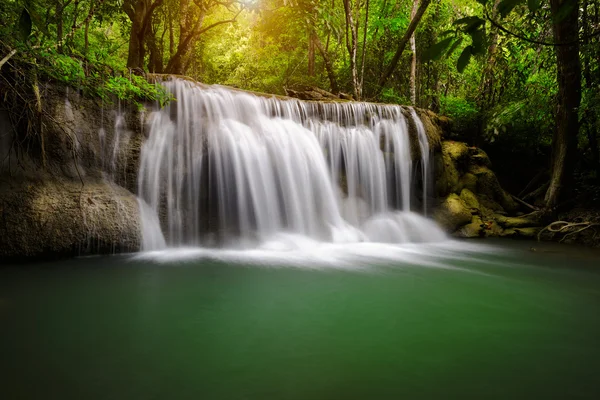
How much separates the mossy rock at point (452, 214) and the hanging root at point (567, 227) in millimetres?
1673

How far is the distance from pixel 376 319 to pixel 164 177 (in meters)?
4.74

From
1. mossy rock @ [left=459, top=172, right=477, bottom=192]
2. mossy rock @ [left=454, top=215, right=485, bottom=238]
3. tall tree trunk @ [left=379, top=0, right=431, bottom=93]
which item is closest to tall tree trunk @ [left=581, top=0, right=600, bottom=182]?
mossy rock @ [left=459, top=172, right=477, bottom=192]

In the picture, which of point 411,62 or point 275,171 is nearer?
point 275,171

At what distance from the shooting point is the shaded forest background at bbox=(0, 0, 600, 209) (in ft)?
15.5

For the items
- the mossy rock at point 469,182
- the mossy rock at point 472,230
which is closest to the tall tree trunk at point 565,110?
the mossy rock at point 472,230

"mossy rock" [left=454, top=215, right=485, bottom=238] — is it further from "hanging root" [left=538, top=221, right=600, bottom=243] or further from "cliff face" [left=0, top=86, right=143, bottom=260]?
"cliff face" [left=0, top=86, right=143, bottom=260]

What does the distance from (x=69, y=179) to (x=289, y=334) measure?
4534 mm

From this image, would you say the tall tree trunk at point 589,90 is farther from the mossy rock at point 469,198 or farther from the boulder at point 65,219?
the boulder at point 65,219

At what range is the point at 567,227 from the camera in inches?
311

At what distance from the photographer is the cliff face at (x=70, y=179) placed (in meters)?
4.86

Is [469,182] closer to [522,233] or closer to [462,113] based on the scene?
[522,233]

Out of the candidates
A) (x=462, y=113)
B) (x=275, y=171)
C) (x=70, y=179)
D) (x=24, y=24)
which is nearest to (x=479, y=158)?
(x=462, y=113)

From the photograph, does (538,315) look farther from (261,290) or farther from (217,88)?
(217,88)

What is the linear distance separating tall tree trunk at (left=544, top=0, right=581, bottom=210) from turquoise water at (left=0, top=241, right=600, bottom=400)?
14.8 ft
